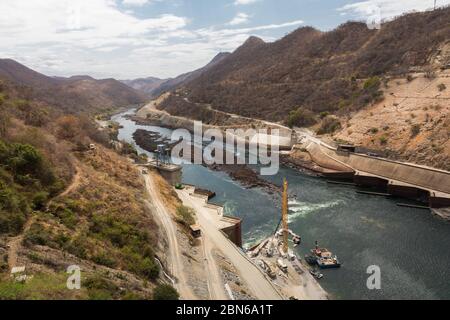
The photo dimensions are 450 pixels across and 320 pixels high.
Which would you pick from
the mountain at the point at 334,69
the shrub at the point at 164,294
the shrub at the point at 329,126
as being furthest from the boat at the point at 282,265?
the mountain at the point at 334,69

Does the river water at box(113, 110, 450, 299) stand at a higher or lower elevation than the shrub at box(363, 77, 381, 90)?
lower

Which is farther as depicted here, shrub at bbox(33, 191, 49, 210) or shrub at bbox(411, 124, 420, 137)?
shrub at bbox(411, 124, 420, 137)

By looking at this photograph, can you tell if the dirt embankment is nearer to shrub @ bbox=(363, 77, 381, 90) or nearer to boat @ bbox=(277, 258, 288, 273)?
shrub @ bbox=(363, 77, 381, 90)

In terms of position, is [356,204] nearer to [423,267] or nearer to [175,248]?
[423,267]

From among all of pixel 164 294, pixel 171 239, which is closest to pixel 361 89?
pixel 171 239

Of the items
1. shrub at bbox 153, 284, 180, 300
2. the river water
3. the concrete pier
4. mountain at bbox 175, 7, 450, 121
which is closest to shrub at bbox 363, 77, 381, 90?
mountain at bbox 175, 7, 450, 121

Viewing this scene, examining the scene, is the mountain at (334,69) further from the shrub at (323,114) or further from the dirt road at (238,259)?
the dirt road at (238,259)

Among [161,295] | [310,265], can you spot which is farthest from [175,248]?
[310,265]
